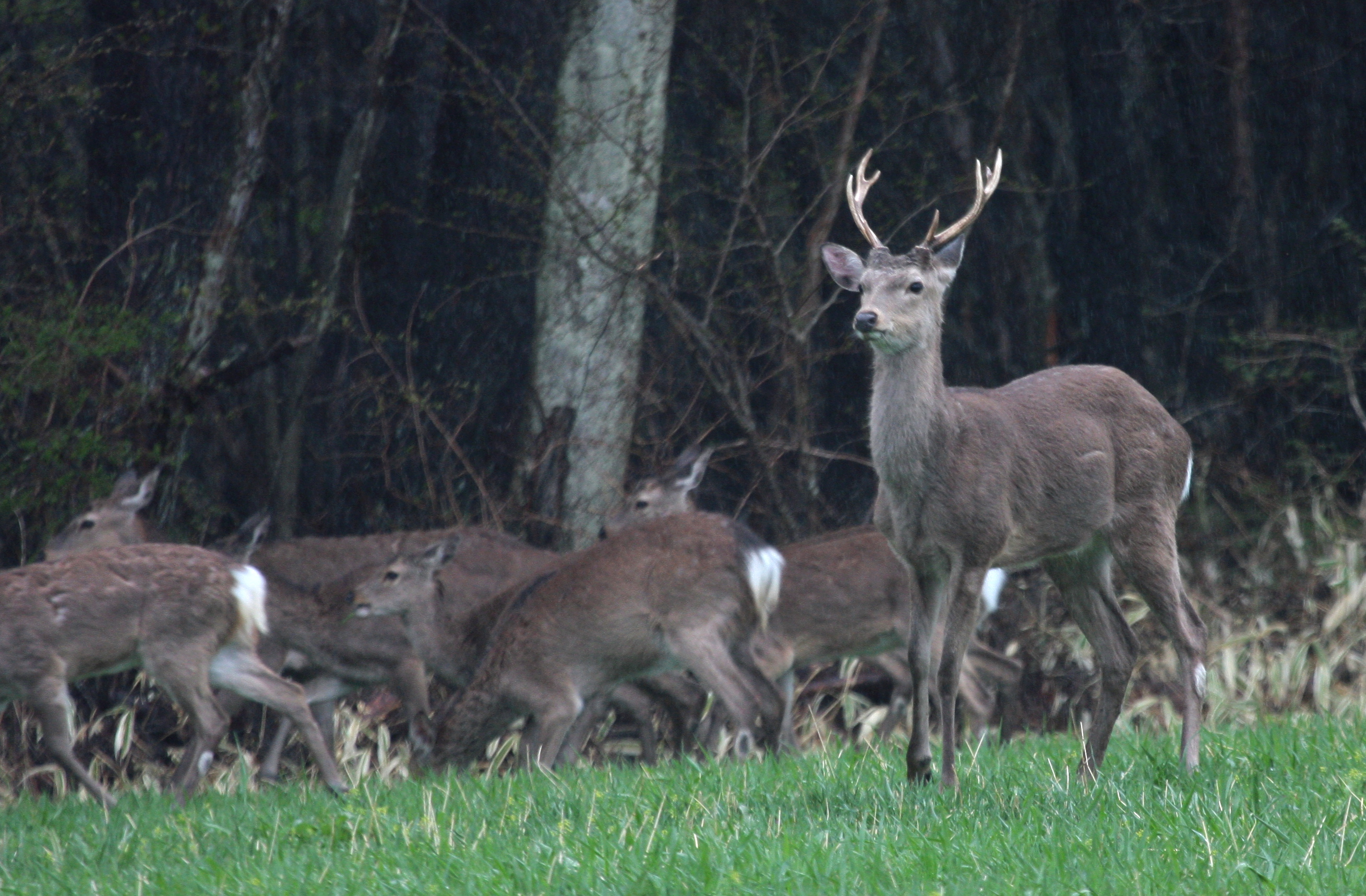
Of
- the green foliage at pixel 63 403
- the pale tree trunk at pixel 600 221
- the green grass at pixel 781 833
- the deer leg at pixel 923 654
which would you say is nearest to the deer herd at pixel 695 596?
the deer leg at pixel 923 654

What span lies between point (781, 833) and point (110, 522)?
5491 millimetres

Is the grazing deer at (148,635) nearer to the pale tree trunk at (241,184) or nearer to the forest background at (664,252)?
the forest background at (664,252)

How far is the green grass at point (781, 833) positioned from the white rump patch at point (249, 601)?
147 cm

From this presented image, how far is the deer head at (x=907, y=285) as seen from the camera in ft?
17.6

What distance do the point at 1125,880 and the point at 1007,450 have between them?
2128 mm

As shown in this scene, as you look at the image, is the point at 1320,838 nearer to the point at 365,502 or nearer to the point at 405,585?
the point at 405,585

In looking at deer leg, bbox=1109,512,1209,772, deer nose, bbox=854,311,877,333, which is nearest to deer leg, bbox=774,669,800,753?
deer leg, bbox=1109,512,1209,772

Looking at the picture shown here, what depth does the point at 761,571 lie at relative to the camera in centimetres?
796

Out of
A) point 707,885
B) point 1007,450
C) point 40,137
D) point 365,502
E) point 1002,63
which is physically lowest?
point 365,502

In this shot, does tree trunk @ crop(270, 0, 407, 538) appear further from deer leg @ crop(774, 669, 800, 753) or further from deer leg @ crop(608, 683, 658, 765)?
deer leg @ crop(774, 669, 800, 753)

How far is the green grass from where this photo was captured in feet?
12.3

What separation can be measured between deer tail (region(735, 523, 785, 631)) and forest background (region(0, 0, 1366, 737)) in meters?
1.34

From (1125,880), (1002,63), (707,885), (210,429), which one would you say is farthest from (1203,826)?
(210,429)

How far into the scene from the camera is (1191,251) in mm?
10977
